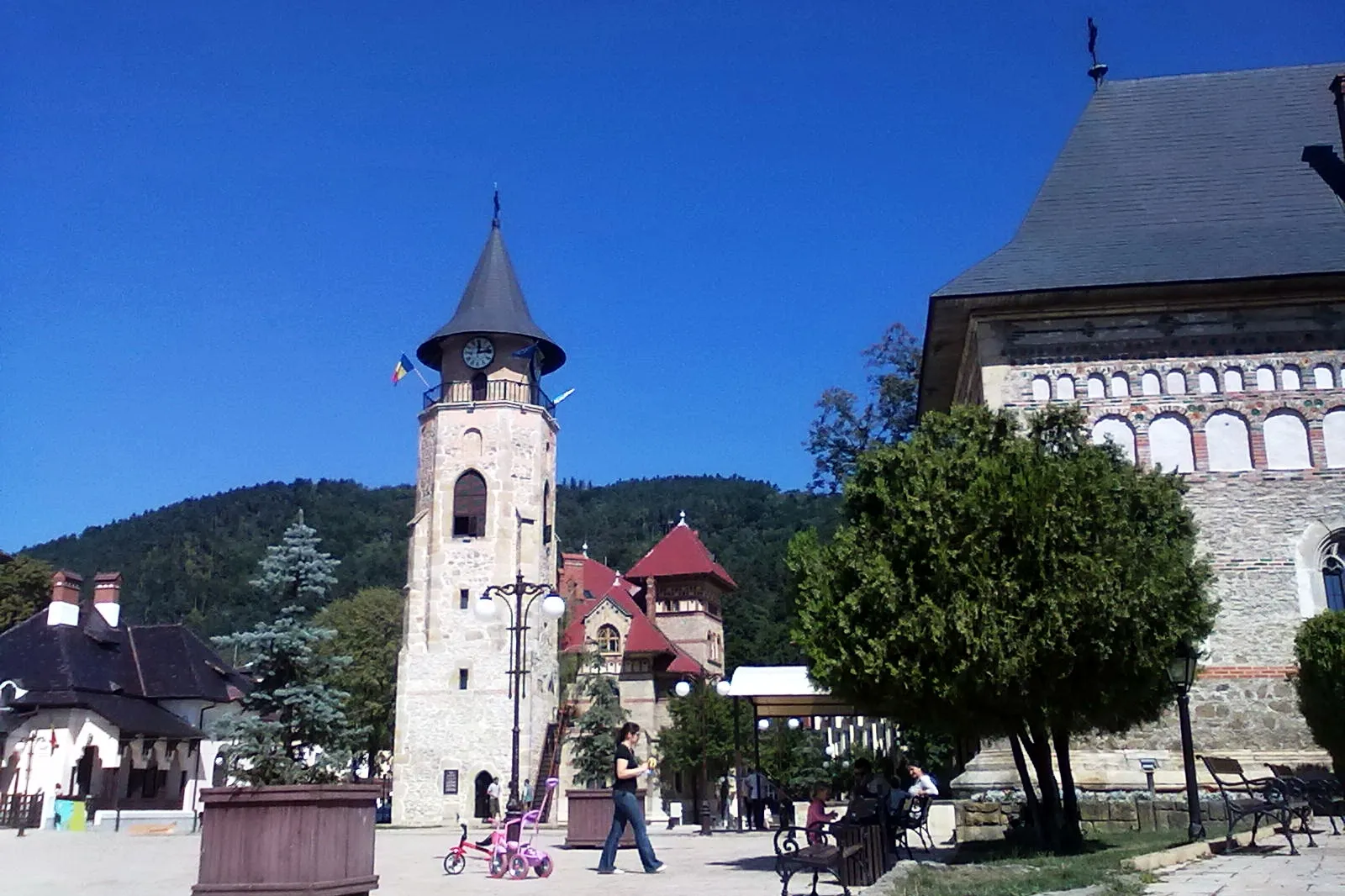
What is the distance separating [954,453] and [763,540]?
11963cm

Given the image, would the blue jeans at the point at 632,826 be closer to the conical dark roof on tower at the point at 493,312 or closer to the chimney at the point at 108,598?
the conical dark roof on tower at the point at 493,312

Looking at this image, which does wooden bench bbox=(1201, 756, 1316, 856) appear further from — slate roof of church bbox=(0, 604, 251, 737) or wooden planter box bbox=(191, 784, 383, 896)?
slate roof of church bbox=(0, 604, 251, 737)

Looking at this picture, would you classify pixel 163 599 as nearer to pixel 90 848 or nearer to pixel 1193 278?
pixel 90 848

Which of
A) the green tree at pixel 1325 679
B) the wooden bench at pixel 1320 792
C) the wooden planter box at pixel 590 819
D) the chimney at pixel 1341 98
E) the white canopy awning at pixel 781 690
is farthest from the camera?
the white canopy awning at pixel 781 690

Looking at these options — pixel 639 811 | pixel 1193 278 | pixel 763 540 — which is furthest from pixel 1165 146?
pixel 763 540

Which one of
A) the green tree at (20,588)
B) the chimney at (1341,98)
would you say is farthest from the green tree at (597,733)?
the chimney at (1341,98)

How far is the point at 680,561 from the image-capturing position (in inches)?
2662

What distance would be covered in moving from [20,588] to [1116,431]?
167ft

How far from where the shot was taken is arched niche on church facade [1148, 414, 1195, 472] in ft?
64.5

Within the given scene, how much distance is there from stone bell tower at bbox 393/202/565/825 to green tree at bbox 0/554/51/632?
2009cm

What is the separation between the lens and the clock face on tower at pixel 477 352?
4756 cm

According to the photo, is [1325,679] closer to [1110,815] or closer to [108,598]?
[1110,815]

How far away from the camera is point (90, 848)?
68.9 feet

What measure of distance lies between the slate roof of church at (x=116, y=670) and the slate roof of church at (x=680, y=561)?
2493cm
